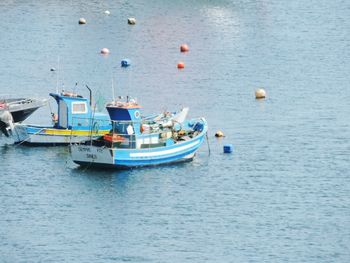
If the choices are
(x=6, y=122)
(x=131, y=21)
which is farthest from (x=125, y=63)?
(x=6, y=122)

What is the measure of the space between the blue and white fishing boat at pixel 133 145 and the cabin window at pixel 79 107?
4275mm

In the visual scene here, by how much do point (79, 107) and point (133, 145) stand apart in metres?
7.10

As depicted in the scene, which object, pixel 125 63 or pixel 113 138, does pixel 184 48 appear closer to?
pixel 125 63

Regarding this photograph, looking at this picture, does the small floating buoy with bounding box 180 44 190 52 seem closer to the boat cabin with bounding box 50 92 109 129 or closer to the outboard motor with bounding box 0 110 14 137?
the outboard motor with bounding box 0 110 14 137

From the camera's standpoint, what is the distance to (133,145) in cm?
7975

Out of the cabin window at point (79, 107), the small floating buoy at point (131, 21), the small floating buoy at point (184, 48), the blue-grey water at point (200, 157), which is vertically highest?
the small floating buoy at point (131, 21)

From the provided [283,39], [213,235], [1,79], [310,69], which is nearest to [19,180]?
[213,235]

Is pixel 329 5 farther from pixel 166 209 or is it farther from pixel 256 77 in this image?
pixel 166 209

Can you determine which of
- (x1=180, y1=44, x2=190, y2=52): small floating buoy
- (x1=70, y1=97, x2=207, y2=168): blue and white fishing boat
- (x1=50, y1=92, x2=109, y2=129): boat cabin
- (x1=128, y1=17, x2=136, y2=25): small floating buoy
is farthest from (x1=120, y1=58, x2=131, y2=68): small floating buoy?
(x1=70, y1=97, x2=207, y2=168): blue and white fishing boat

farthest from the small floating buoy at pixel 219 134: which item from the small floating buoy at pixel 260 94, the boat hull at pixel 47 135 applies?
the small floating buoy at pixel 260 94

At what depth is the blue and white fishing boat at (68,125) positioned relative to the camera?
85125 mm

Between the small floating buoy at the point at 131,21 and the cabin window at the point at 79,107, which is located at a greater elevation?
the small floating buoy at the point at 131,21

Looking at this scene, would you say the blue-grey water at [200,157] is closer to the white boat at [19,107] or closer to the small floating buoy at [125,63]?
the small floating buoy at [125,63]

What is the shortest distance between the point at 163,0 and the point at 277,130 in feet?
237
